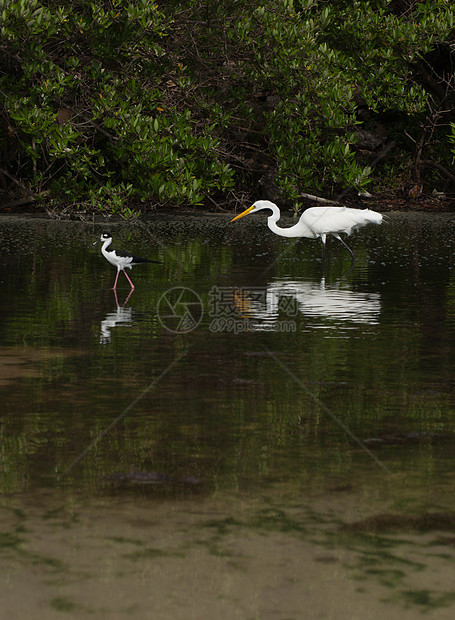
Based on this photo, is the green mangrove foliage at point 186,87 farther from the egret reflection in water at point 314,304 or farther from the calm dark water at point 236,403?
the egret reflection in water at point 314,304

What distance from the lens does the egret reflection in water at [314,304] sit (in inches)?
375

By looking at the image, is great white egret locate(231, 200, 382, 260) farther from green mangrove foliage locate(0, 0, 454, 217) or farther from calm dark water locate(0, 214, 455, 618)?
calm dark water locate(0, 214, 455, 618)

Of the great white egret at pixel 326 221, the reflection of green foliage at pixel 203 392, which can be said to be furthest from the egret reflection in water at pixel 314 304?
the great white egret at pixel 326 221

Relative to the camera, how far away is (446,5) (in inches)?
796

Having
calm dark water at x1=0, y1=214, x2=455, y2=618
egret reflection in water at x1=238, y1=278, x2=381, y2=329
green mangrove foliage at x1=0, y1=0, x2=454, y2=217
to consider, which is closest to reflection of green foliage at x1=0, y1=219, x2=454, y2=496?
calm dark water at x1=0, y1=214, x2=455, y2=618

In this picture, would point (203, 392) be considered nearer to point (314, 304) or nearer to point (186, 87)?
point (314, 304)

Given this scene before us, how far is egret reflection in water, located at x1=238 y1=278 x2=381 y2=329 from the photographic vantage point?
31.2 ft

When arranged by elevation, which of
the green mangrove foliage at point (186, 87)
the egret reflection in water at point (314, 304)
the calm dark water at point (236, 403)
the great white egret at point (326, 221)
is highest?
the green mangrove foliage at point (186, 87)

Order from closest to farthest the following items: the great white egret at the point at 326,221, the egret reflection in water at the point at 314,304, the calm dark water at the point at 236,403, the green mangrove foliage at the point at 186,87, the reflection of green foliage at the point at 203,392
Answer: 1. the calm dark water at the point at 236,403
2. the reflection of green foliage at the point at 203,392
3. the egret reflection in water at the point at 314,304
4. the great white egret at the point at 326,221
5. the green mangrove foliage at the point at 186,87

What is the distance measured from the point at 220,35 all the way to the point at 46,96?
379cm

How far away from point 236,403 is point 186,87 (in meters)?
13.4

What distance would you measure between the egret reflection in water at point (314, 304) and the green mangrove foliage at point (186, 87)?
521cm

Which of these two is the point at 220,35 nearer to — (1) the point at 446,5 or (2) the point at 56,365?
(1) the point at 446,5

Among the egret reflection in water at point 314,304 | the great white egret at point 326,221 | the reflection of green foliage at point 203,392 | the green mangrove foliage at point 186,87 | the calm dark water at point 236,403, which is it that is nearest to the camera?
the calm dark water at point 236,403
